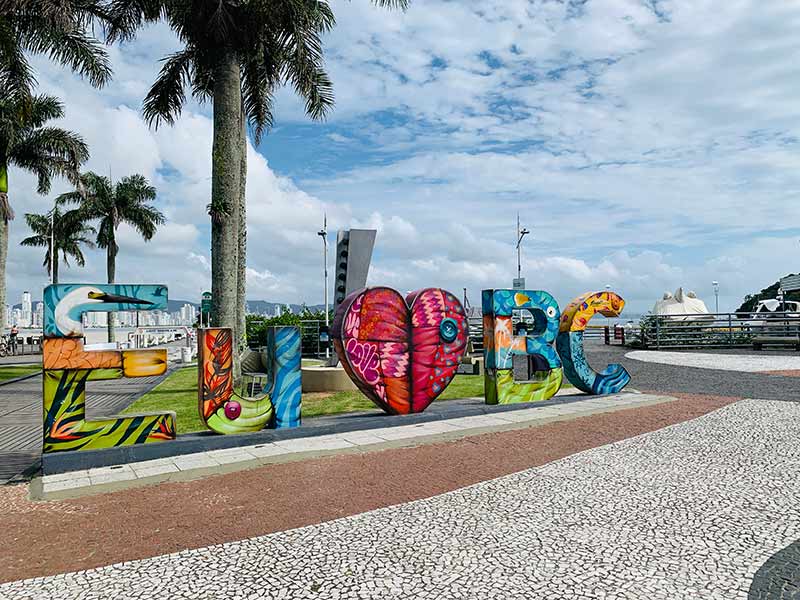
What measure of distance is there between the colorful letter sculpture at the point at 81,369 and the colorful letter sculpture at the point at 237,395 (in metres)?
0.51

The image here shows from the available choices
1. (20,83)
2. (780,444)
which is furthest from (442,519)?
(20,83)

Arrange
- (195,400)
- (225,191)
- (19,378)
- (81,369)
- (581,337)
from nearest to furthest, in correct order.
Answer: (81,369) → (581,337) → (195,400) → (225,191) → (19,378)

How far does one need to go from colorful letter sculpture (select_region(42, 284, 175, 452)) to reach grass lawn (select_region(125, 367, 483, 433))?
1.49 meters

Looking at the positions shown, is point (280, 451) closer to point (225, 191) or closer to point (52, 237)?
point (225, 191)

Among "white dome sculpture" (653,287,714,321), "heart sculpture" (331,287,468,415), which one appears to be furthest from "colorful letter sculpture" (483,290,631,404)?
"white dome sculpture" (653,287,714,321)

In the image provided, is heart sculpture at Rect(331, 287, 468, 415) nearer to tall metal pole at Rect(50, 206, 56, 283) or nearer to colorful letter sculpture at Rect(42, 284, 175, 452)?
colorful letter sculpture at Rect(42, 284, 175, 452)

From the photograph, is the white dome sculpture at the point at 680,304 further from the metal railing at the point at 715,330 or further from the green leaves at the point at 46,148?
the green leaves at the point at 46,148

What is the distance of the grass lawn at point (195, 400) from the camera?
10.4 meters

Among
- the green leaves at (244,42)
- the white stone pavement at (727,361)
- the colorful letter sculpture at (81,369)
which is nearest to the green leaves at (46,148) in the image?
the green leaves at (244,42)

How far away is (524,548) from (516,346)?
258 inches

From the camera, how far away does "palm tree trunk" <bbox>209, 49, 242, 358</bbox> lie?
1247 cm

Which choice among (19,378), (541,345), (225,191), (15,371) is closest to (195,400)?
(225,191)

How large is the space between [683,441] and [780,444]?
1.15 meters

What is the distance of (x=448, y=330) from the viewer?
1004cm
